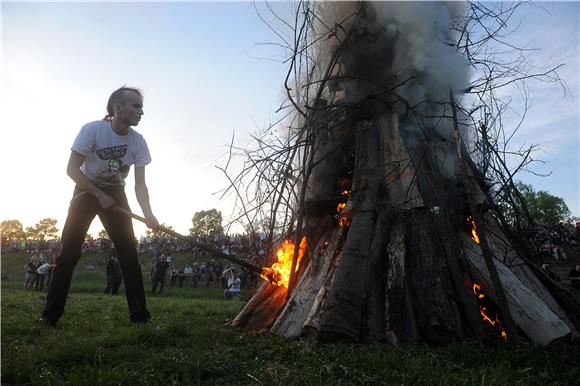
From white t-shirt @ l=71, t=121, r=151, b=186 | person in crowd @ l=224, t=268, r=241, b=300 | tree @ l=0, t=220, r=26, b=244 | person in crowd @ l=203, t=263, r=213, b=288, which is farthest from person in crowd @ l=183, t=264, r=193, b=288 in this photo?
tree @ l=0, t=220, r=26, b=244

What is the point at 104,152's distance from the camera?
430 cm

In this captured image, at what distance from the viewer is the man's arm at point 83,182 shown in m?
4.11

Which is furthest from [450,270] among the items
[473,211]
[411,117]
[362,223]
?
[411,117]

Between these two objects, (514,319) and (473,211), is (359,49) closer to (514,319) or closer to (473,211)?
(473,211)

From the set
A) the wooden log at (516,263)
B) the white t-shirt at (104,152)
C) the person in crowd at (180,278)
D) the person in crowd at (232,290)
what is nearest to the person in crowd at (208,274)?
the person in crowd at (180,278)

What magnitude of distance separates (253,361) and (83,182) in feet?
8.38

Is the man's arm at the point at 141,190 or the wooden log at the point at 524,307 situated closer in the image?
the wooden log at the point at 524,307

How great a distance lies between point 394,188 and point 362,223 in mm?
594

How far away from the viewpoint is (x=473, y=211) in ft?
12.7

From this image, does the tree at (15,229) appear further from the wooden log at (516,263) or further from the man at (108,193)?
the wooden log at (516,263)

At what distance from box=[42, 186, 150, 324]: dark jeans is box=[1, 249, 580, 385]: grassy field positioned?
0.43 m

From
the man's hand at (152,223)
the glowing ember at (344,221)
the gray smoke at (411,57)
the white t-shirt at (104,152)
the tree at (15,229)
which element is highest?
the tree at (15,229)

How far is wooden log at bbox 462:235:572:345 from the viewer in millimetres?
3369

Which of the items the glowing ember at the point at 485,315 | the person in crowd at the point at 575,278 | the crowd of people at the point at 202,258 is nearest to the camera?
the glowing ember at the point at 485,315
